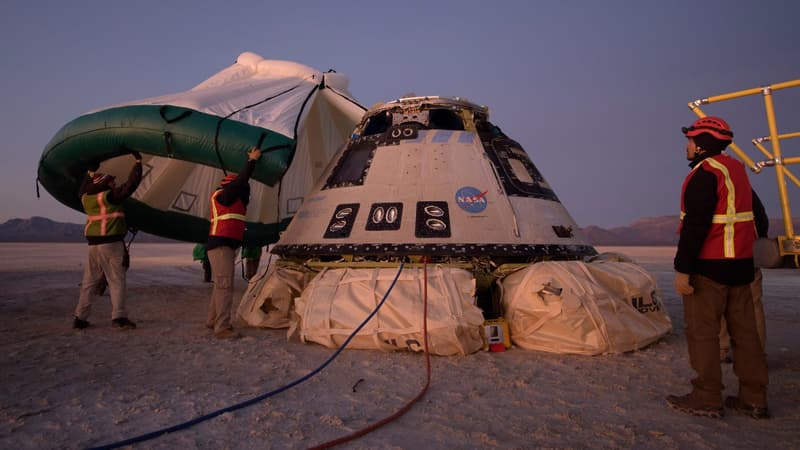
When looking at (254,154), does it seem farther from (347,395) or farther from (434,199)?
(347,395)

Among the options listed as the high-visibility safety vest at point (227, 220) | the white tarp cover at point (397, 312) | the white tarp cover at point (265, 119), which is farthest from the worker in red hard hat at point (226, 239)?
the white tarp cover at point (397, 312)

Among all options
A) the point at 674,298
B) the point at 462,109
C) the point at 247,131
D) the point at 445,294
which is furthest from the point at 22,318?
the point at 674,298

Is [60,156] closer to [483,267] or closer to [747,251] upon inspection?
[483,267]

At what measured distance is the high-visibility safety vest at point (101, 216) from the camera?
5777 mm

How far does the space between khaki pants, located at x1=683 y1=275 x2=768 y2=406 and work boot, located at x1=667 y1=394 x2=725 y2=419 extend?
3 centimetres

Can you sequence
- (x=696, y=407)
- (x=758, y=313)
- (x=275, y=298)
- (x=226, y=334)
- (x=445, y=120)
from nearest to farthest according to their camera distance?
(x=696, y=407) → (x=758, y=313) → (x=226, y=334) → (x=275, y=298) → (x=445, y=120)

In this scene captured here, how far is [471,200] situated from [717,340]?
299cm

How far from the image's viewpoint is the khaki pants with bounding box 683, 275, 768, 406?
9.86ft

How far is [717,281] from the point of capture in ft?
10.0

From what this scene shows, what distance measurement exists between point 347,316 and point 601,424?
2.52 m

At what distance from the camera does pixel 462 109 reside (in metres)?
6.73

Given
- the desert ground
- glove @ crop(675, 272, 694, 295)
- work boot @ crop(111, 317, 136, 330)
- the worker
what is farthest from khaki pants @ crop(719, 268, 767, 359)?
the worker

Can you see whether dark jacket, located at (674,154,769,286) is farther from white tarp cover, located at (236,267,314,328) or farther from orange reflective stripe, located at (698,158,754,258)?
white tarp cover, located at (236,267,314,328)

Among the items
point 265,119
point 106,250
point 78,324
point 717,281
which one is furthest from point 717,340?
point 78,324
